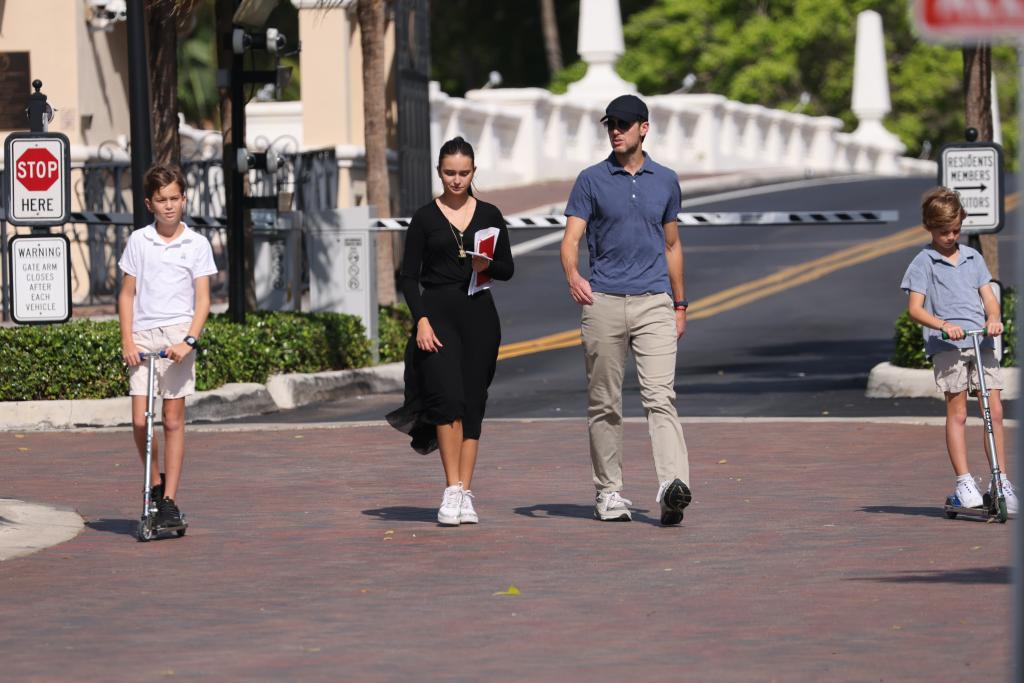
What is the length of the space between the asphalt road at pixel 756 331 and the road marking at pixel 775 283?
18cm

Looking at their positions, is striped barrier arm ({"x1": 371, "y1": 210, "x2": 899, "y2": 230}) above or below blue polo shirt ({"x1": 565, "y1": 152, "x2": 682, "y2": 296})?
below

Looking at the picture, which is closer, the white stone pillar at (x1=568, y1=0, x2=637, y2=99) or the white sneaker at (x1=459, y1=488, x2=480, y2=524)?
the white sneaker at (x1=459, y1=488, x2=480, y2=524)

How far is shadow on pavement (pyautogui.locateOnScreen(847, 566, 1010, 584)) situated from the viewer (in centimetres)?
836

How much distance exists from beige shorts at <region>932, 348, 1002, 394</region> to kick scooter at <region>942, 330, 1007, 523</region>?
0.15 ft

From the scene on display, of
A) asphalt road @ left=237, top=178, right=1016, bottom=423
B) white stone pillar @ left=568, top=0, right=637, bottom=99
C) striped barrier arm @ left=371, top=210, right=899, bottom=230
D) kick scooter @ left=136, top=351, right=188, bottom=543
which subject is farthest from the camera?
white stone pillar @ left=568, top=0, right=637, bottom=99

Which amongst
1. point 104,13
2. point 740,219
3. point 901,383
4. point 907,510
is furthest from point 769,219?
point 104,13

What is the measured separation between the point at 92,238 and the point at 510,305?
18.8ft

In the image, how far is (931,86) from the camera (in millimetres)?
62250

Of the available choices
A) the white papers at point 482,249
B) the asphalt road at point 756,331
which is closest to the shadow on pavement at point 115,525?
the white papers at point 482,249

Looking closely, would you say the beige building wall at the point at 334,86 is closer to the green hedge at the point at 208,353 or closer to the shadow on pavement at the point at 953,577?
the green hedge at the point at 208,353

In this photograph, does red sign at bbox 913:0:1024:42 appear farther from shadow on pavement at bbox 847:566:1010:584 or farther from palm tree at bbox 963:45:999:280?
palm tree at bbox 963:45:999:280

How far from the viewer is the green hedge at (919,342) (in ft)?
52.2

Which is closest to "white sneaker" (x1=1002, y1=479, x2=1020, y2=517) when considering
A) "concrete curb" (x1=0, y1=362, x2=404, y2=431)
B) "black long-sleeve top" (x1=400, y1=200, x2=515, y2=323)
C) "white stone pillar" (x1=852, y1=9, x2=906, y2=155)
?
"black long-sleeve top" (x1=400, y1=200, x2=515, y2=323)

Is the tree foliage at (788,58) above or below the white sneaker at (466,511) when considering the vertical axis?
above
